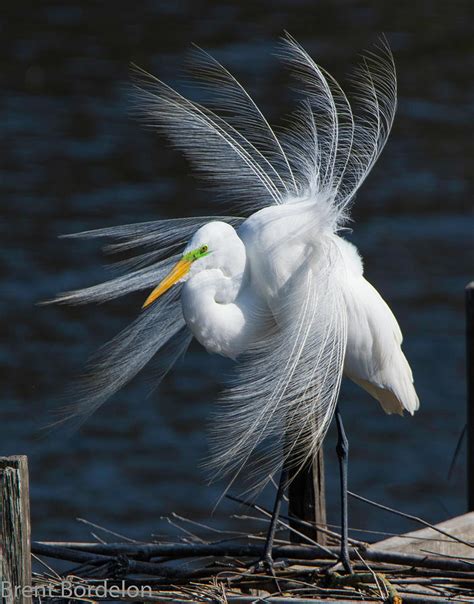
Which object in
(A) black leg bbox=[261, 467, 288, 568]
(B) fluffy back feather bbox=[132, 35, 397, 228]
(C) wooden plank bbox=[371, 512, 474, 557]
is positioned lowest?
(C) wooden plank bbox=[371, 512, 474, 557]

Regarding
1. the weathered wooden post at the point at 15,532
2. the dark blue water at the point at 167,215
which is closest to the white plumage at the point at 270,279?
the weathered wooden post at the point at 15,532

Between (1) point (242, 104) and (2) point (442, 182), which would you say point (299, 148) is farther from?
(2) point (442, 182)

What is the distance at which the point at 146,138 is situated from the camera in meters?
8.83

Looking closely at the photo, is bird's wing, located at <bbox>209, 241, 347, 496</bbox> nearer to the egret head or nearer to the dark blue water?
the egret head

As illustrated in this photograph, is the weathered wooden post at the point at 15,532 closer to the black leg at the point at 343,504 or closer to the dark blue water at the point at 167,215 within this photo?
the black leg at the point at 343,504

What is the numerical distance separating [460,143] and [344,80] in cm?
91

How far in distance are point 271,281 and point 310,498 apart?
631 millimetres

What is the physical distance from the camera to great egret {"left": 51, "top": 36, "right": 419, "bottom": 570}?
142 inches

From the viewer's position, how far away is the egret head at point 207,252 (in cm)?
346

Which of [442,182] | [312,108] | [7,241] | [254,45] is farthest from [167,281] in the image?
[254,45]

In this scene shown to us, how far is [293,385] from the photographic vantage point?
368 centimetres

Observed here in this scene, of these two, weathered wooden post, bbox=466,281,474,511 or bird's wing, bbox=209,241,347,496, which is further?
weathered wooden post, bbox=466,281,474,511

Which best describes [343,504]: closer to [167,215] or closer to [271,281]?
[271,281]

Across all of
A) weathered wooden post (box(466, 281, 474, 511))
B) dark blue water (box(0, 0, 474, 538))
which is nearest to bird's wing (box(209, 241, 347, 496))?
weathered wooden post (box(466, 281, 474, 511))
